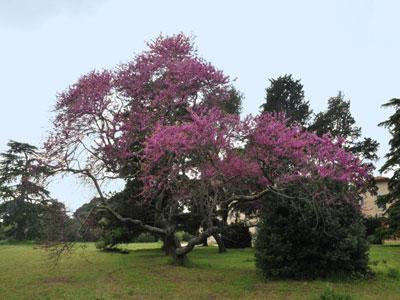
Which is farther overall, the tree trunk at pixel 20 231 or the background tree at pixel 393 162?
the tree trunk at pixel 20 231

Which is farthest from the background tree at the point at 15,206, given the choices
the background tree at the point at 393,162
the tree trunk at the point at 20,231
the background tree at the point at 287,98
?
the background tree at the point at 393,162

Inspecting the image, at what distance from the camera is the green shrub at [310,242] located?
36.2 feet

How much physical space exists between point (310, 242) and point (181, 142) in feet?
13.8

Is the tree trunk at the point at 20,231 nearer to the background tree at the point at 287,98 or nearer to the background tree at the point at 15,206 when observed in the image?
the background tree at the point at 15,206

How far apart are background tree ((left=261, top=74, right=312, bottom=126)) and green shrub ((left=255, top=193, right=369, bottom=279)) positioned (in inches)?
895

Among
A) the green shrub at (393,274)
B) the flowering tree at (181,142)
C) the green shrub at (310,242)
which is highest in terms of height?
the flowering tree at (181,142)

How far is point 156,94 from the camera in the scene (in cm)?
1535

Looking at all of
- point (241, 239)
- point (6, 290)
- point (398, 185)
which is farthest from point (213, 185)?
point (398, 185)

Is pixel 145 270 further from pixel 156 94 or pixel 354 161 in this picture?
pixel 354 161

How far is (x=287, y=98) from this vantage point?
3403 centimetres

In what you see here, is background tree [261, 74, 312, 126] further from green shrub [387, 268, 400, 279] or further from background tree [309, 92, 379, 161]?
green shrub [387, 268, 400, 279]

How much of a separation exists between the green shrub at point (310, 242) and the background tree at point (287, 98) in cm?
2273

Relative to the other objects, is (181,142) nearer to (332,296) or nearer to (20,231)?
(332,296)

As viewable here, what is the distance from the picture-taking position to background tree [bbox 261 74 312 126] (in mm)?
33844
